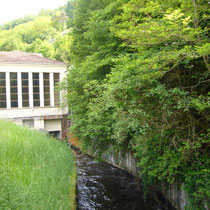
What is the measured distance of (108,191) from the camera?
12016mm

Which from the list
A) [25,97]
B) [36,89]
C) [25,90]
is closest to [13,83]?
[25,90]

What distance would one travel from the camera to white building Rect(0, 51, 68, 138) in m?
24.2

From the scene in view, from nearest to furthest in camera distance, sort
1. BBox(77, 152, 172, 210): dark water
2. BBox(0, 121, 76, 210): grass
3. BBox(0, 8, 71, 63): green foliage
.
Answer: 1. BBox(0, 121, 76, 210): grass
2. BBox(77, 152, 172, 210): dark water
3. BBox(0, 8, 71, 63): green foliage

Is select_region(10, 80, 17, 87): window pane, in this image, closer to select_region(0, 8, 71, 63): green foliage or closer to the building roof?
the building roof

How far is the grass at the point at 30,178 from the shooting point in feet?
17.0

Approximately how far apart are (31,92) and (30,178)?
1943 cm

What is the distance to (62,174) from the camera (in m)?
8.95

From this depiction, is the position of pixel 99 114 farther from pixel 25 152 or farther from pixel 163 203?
pixel 163 203

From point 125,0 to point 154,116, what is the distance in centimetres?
516

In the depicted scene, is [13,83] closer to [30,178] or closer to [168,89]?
[30,178]

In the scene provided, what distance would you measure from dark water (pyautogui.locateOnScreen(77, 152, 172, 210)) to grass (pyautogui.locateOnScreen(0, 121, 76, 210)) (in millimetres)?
1763

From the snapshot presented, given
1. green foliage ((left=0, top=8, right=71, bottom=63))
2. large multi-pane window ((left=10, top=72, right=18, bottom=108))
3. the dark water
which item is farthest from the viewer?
green foliage ((left=0, top=8, right=71, bottom=63))

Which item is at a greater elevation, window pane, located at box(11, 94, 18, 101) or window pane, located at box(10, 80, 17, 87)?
window pane, located at box(10, 80, 17, 87)

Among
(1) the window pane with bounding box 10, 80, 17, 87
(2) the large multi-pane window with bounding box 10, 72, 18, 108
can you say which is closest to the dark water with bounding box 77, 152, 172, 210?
(2) the large multi-pane window with bounding box 10, 72, 18, 108
